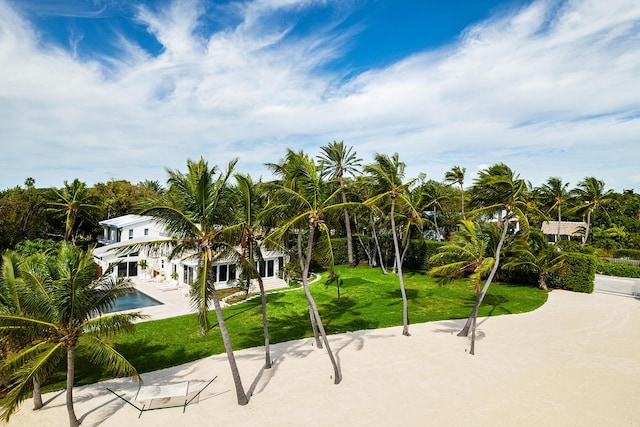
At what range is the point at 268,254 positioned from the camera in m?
31.1

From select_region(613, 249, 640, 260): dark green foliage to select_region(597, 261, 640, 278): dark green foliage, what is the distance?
7688mm

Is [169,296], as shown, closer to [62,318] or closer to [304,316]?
[304,316]

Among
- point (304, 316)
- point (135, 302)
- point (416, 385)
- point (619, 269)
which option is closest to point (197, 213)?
point (416, 385)

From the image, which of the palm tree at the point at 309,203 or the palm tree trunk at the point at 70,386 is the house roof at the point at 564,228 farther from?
the palm tree trunk at the point at 70,386

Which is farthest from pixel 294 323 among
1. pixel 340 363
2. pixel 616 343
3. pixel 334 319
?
pixel 616 343

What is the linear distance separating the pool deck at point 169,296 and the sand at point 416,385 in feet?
22.5

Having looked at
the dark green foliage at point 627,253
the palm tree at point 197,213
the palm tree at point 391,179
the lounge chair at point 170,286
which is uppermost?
the palm tree at point 391,179

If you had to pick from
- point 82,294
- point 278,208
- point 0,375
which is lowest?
point 0,375

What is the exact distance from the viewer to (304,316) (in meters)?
21.8

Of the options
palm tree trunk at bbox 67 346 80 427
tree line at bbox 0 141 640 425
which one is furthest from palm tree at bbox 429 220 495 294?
palm tree trunk at bbox 67 346 80 427

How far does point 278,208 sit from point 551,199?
4433 centimetres

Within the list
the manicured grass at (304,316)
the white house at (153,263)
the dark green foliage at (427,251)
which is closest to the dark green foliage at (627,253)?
the manicured grass at (304,316)

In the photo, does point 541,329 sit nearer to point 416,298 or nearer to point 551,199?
point 416,298

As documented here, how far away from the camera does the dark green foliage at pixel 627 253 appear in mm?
38106
